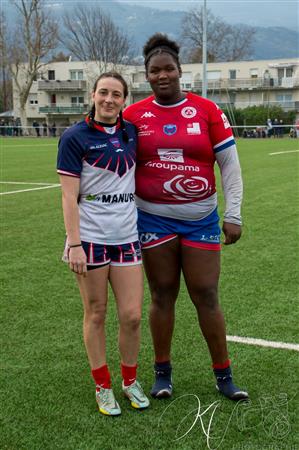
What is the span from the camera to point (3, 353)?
14.1 feet

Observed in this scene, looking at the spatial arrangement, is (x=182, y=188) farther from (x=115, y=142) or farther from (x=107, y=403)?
(x=107, y=403)

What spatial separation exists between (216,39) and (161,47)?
87.9 metres

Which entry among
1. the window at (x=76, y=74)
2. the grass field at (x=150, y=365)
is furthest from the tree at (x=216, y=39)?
the grass field at (x=150, y=365)

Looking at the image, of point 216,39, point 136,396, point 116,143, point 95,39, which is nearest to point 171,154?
point 116,143

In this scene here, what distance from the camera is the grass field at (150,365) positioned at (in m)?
3.18

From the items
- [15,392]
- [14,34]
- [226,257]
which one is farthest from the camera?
[14,34]

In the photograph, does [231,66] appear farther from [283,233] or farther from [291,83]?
[283,233]

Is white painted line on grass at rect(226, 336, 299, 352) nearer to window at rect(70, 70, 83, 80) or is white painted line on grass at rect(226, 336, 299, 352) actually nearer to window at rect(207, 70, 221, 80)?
window at rect(207, 70, 221, 80)

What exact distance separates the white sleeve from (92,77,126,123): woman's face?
646 mm

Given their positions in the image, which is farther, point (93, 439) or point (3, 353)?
point (3, 353)

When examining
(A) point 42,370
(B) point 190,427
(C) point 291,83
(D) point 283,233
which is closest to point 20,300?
(A) point 42,370

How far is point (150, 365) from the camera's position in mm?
4109

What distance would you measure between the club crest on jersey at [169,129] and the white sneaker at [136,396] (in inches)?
59.3

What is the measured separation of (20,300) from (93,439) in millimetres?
2517
